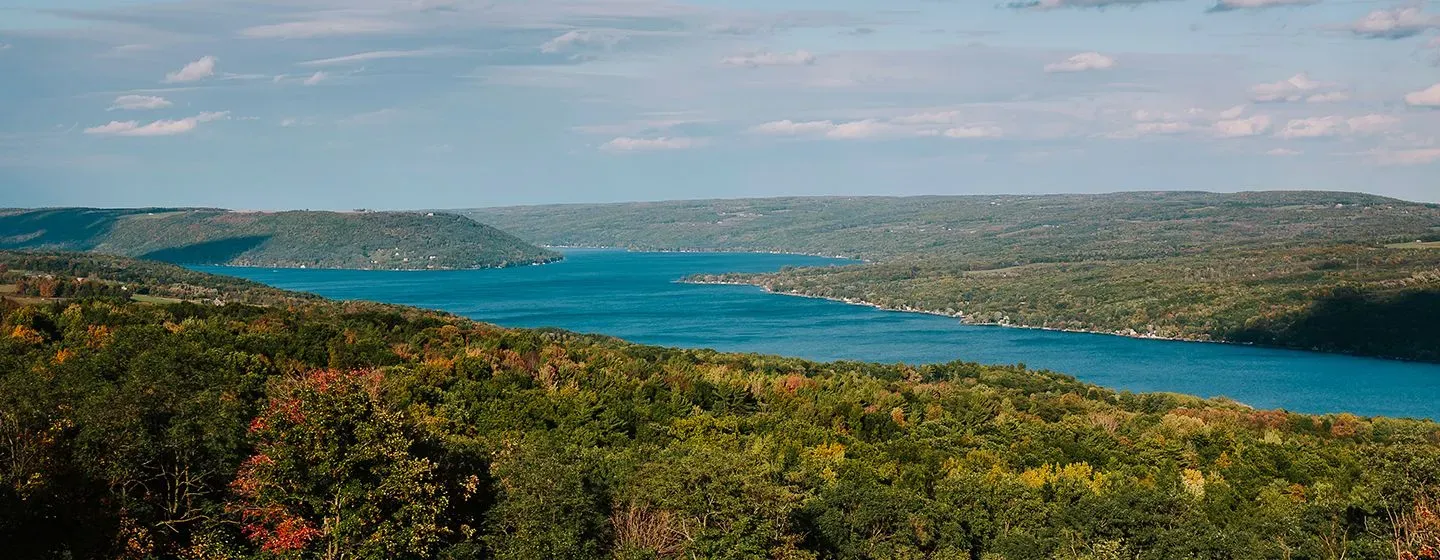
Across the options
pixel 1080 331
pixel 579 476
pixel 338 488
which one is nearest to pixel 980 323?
pixel 1080 331

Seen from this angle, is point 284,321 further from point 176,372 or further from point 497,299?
point 497,299

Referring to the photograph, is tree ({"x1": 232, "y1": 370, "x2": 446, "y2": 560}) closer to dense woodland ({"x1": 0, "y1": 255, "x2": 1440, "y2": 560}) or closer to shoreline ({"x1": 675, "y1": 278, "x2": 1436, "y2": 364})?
dense woodland ({"x1": 0, "y1": 255, "x2": 1440, "y2": 560})

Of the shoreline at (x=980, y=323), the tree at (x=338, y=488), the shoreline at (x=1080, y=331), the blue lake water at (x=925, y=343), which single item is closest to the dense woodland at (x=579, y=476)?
the tree at (x=338, y=488)

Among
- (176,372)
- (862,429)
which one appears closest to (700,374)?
(862,429)

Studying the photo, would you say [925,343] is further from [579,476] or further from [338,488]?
[338,488]

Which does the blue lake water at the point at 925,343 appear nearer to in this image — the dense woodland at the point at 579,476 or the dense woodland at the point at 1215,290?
the dense woodland at the point at 1215,290

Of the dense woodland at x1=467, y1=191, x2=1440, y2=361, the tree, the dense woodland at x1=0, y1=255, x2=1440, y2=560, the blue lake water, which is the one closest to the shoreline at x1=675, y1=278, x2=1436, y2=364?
the dense woodland at x1=467, y1=191, x2=1440, y2=361
